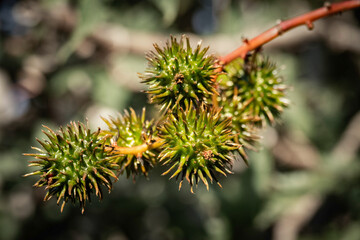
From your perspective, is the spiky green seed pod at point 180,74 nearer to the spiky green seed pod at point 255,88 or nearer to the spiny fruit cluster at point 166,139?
the spiny fruit cluster at point 166,139

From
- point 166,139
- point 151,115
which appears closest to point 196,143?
point 166,139

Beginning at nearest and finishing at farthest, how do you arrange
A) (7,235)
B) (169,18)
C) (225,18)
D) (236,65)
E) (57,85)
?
(236,65) < (169,18) < (57,85) < (225,18) < (7,235)

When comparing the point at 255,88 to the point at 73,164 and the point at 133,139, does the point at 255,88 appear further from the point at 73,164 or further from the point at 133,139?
the point at 73,164

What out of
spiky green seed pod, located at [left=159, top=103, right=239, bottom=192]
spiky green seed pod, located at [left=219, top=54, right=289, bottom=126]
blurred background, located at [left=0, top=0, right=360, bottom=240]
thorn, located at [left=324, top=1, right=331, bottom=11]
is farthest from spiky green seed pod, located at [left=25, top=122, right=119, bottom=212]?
blurred background, located at [left=0, top=0, right=360, bottom=240]

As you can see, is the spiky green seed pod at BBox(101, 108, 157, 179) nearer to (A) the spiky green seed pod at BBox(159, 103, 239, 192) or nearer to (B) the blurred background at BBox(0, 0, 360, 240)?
(A) the spiky green seed pod at BBox(159, 103, 239, 192)

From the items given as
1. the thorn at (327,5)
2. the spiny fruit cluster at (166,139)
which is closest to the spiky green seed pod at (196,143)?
the spiny fruit cluster at (166,139)

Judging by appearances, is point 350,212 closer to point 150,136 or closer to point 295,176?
point 295,176

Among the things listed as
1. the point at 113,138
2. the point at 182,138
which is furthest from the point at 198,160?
the point at 113,138
